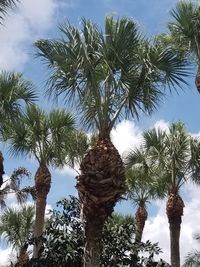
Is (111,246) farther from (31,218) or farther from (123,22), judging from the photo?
(31,218)

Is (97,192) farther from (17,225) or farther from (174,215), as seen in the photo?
(17,225)

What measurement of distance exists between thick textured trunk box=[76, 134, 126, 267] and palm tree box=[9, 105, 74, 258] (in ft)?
22.7

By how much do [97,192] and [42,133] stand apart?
758 centimetres

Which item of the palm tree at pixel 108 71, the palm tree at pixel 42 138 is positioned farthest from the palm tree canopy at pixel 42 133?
the palm tree at pixel 108 71

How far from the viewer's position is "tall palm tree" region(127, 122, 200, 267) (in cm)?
1717

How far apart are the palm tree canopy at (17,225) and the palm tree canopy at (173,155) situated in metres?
7.15

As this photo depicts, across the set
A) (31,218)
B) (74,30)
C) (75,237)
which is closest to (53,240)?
(75,237)

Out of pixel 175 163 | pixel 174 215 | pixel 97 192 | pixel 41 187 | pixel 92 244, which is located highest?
pixel 175 163

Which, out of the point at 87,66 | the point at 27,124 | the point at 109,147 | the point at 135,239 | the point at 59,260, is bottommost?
the point at 59,260

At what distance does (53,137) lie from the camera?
16812 mm

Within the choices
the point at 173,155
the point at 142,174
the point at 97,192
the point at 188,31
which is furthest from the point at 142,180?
the point at 97,192

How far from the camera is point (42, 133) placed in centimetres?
1689

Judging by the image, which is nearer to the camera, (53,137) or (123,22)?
(123,22)

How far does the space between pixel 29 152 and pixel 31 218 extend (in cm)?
653
